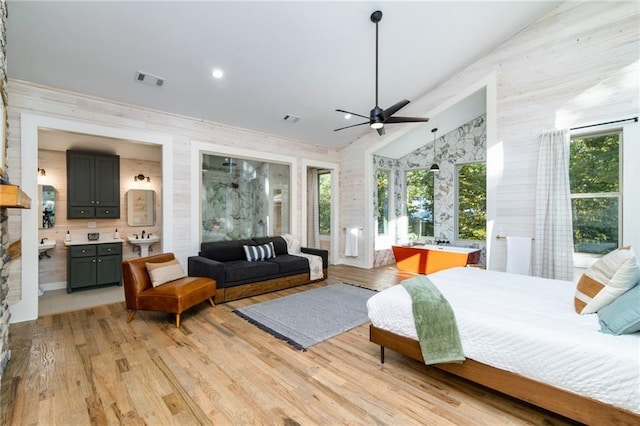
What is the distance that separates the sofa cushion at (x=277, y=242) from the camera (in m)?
5.46

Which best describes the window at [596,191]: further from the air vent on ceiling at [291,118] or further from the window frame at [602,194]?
the air vent on ceiling at [291,118]

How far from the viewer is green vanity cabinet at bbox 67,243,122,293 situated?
15.2ft

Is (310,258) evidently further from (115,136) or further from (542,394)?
(542,394)

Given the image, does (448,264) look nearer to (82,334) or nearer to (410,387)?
(410,387)

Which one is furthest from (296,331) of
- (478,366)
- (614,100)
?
(614,100)

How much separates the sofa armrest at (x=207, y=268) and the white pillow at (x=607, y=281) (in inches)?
152

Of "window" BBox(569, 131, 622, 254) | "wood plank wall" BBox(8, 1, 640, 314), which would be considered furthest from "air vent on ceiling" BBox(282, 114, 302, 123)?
"window" BBox(569, 131, 622, 254)

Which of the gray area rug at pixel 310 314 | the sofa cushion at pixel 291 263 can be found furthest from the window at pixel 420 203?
the sofa cushion at pixel 291 263

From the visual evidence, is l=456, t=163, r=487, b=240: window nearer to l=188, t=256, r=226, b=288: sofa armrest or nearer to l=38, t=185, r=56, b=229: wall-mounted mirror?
l=188, t=256, r=226, b=288: sofa armrest

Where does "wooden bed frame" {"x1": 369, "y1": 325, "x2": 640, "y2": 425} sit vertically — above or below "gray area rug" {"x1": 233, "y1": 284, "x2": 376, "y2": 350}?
above

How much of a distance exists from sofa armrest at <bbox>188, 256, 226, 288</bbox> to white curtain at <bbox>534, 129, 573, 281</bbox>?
445cm

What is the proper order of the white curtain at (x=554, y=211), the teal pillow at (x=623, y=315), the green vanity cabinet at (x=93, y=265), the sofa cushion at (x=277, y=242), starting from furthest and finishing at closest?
the sofa cushion at (x=277, y=242)
the green vanity cabinet at (x=93, y=265)
the white curtain at (x=554, y=211)
the teal pillow at (x=623, y=315)

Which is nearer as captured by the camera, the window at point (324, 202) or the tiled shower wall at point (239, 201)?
the tiled shower wall at point (239, 201)

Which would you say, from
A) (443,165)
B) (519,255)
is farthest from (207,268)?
(443,165)
